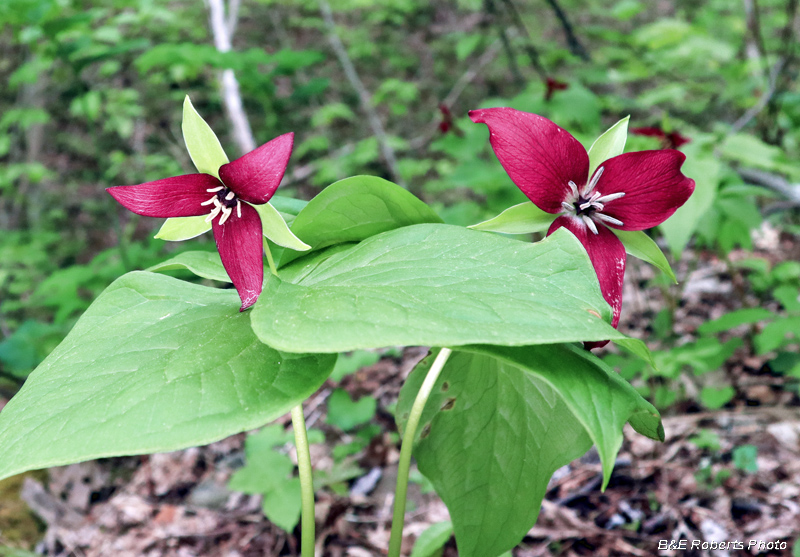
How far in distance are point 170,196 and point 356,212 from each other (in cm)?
25

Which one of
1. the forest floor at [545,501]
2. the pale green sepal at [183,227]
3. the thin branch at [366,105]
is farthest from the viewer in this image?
the thin branch at [366,105]

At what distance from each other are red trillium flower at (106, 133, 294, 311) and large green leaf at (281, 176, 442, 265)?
4.0 inches

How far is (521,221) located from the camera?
72 cm

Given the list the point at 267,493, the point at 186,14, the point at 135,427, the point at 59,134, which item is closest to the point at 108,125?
the point at 186,14

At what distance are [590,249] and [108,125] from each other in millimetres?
4512

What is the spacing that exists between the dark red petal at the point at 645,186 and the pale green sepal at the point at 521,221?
8 centimetres

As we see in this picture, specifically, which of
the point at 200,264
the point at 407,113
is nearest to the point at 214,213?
the point at 200,264

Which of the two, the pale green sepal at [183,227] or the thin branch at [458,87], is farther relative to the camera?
the thin branch at [458,87]

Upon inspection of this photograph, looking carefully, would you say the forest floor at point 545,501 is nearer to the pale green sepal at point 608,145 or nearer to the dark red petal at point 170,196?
the pale green sepal at point 608,145

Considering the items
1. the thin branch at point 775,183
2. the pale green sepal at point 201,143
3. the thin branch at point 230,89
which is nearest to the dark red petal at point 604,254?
the pale green sepal at point 201,143

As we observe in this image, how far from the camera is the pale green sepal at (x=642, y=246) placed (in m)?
0.70

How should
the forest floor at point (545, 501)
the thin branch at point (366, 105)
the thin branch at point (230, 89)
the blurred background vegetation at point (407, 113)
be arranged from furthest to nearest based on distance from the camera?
1. the thin branch at point (366, 105)
2. the thin branch at point (230, 89)
3. the blurred background vegetation at point (407, 113)
4. the forest floor at point (545, 501)

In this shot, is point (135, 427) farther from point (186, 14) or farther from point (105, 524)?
point (186, 14)

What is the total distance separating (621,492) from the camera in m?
1.54
